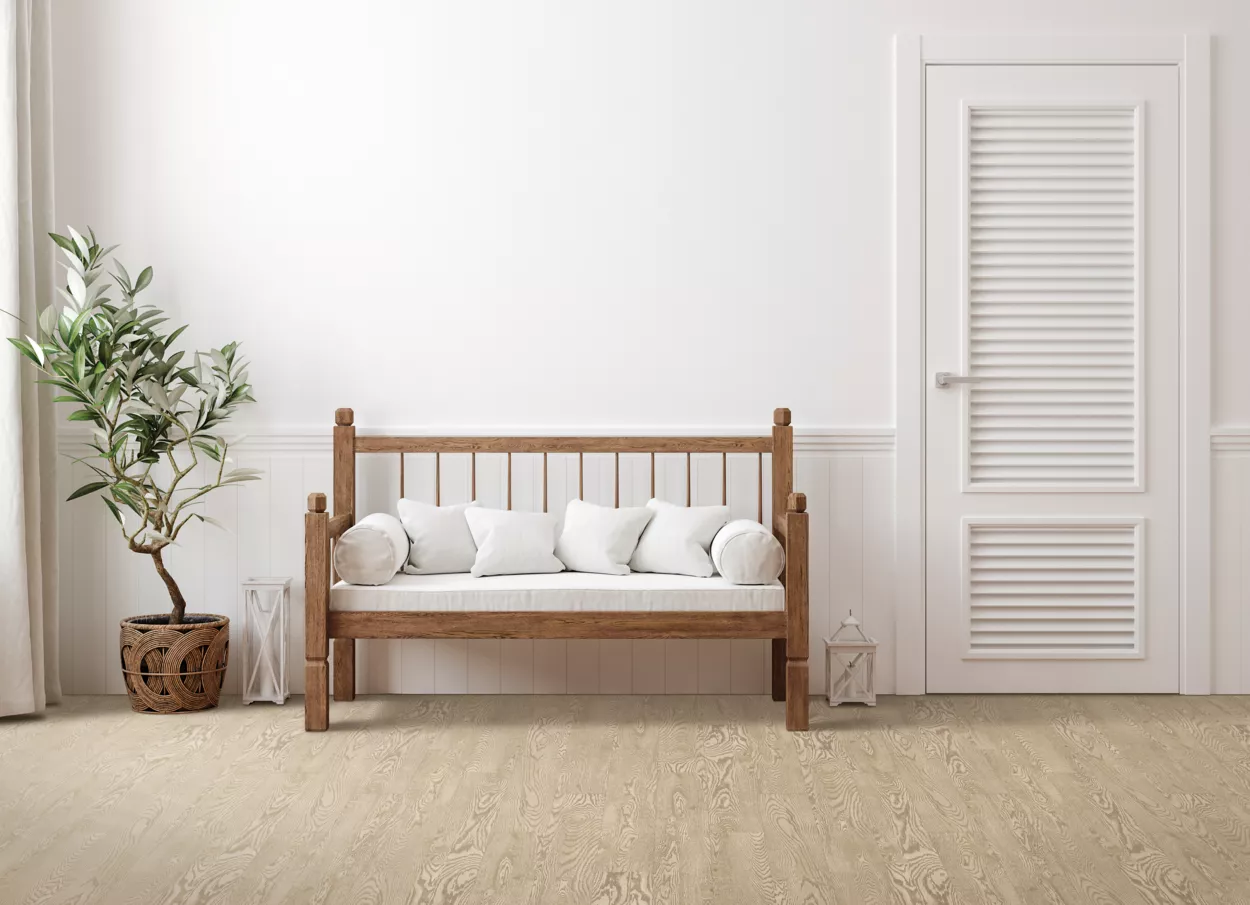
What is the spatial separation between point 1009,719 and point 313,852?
1.91m

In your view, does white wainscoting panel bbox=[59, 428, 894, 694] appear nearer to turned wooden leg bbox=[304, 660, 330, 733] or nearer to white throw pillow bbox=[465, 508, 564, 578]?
white throw pillow bbox=[465, 508, 564, 578]

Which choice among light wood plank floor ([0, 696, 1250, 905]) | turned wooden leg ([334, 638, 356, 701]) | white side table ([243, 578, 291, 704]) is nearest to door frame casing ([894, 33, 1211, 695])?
light wood plank floor ([0, 696, 1250, 905])

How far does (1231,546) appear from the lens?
3312mm

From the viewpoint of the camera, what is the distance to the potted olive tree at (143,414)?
2984mm

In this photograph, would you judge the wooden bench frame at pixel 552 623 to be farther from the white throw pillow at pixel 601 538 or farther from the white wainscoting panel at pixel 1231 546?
the white wainscoting panel at pixel 1231 546

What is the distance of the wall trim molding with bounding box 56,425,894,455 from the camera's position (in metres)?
3.33

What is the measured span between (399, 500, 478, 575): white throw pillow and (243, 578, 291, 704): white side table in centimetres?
43

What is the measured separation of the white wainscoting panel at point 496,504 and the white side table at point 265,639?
0.37 ft

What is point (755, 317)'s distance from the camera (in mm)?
3340

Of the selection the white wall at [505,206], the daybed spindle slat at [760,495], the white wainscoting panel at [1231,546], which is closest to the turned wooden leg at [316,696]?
the white wall at [505,206]

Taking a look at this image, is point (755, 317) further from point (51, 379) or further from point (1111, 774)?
point (51, 379)

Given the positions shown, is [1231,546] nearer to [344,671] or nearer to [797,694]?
[797,694]

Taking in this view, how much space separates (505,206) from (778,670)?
5.32ft

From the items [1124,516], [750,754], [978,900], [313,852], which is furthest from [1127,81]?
[313,852]
